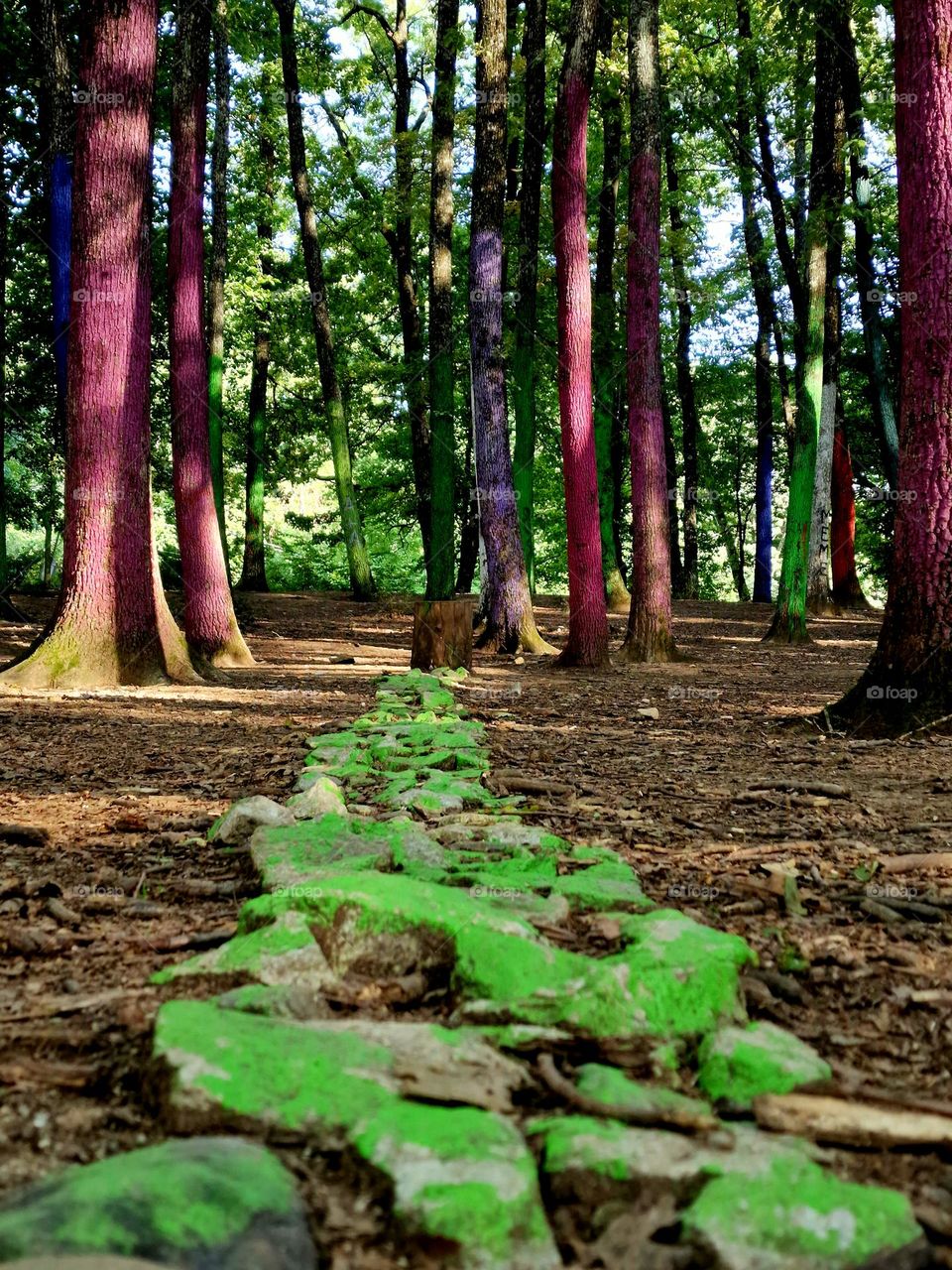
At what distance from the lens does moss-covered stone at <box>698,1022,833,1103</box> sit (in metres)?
2.03

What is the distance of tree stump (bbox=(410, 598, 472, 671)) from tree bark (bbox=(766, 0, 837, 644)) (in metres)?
5.29

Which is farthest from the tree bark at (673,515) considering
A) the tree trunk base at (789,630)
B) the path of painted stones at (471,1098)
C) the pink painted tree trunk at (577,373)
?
the path of painted stones at (471,1098)

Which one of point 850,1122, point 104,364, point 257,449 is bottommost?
point 850,1122

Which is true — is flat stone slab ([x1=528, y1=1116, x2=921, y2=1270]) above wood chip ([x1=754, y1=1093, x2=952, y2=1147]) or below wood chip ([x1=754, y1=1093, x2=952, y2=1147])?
above

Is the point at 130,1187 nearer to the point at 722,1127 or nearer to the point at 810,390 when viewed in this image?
the point at 722,1127

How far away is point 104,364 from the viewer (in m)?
8.00

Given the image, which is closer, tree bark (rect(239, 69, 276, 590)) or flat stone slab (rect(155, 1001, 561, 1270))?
flat stone slab (rect(155, 1001, 561, 1270))

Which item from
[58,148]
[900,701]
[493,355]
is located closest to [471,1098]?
[900,701]

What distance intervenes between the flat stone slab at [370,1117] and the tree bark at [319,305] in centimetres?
1676

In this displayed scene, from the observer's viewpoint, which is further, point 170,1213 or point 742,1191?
point 742,1191

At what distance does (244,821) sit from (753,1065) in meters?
2.38

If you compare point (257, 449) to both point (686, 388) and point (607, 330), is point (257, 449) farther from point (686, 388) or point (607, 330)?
point (686, 388)

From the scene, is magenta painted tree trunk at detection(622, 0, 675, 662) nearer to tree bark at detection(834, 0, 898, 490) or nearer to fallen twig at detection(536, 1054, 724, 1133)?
tree bark at detection(834, 0, 898, 490)

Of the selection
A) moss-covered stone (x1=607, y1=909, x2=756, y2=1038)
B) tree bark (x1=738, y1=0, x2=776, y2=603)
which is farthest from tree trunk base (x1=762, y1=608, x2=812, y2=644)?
moss-covered stone (x1=607, y1=909, x2=756, y2=1038)
